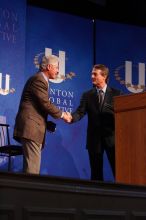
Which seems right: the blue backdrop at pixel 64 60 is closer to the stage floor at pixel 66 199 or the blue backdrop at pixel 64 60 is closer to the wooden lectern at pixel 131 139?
the wooden lectern at pixel 131 139

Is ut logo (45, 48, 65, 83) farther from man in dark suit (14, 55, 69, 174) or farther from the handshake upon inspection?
man in dark suit (14, 55, 69, 174)

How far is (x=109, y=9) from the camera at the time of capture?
816 cm

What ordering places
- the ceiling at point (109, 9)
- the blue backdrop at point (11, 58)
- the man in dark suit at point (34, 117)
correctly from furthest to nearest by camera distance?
the ceiling at point (109, 9)
the blue backdrop at point (11, 58)
the man in dark suit at point (34, 117)

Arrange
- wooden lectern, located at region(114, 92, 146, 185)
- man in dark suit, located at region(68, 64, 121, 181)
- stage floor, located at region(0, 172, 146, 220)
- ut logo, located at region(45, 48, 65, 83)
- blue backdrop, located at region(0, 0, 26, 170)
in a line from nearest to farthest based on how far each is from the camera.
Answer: stage floor, located at region(0, 172, 146, 220) < wooden lectern, located at region(114, 92, 146, 185) < man in dark suit, located at region(68, 64, 121, 181) < blue backdrop, located at region(0, 0, 26, 170) < ut logo, located at region(45, 48, 65, 83)

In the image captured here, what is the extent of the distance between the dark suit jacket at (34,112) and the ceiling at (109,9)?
288cm

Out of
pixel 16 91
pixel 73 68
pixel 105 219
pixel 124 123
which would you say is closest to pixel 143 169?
pixel 124 123

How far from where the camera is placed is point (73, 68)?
24.8ft

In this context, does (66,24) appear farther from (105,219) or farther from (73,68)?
(105,219)

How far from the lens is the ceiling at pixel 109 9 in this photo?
25.7 ft

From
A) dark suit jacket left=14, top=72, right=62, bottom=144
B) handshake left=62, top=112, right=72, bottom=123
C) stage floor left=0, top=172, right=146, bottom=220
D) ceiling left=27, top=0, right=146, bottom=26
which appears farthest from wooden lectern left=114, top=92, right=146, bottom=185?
ceiling left=27, top=0, right=146, bottom=26

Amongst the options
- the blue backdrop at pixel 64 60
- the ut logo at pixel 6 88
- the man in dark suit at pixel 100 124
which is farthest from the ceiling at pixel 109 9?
the man in dark suit at pixel 100 124

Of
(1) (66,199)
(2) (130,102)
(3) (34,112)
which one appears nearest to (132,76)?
(3) (34,112)

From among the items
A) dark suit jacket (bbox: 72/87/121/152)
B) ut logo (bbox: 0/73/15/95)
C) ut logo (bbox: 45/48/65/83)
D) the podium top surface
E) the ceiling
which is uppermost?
the ceiling

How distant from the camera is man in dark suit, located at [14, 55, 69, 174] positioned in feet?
16.0
